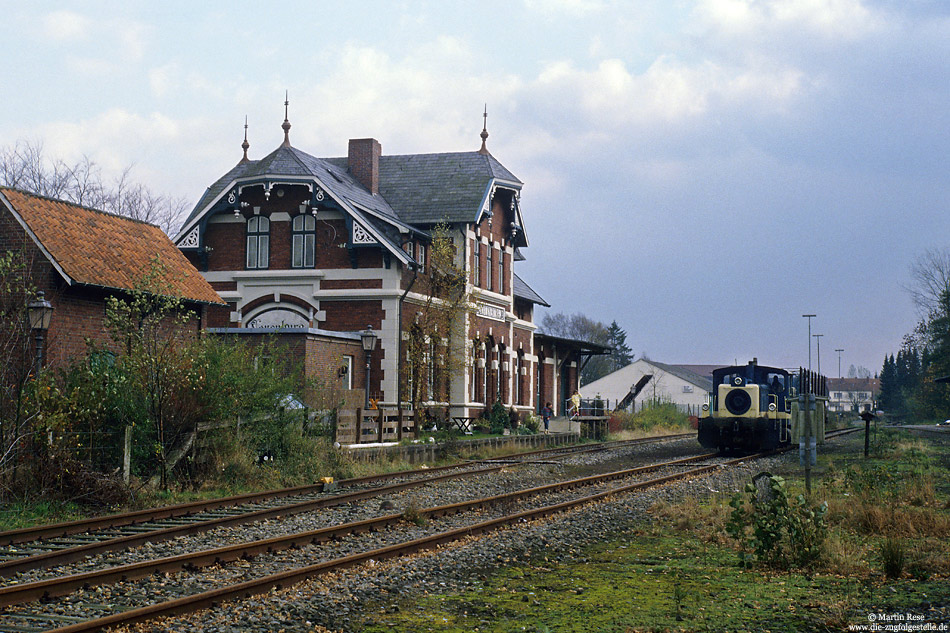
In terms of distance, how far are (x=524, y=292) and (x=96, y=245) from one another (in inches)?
965

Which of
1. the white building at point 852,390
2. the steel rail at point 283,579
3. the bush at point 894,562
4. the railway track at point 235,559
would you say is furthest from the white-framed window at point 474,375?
the white building at point 852,390

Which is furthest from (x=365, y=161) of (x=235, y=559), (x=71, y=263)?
(x=235, y=559)

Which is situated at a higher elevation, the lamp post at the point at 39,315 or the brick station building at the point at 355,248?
the brick station building at the point at 355,248

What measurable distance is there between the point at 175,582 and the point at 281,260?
24.3 m

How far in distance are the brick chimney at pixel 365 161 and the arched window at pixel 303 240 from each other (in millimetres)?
4101

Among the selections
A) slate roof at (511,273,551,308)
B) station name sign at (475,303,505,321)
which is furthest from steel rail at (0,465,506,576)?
slate roof at (511,273,551,308)

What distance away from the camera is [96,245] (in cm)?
2034

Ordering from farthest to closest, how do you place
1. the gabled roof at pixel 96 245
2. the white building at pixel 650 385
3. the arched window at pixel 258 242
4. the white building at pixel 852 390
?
the white building at pixel 852 390
the white building at pixel 650 385
the arched window at pixel 258 242
the gabled roof at pixel 96 245

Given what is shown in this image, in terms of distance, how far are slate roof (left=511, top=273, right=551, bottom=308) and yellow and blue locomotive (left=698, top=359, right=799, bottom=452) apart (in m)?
13.2

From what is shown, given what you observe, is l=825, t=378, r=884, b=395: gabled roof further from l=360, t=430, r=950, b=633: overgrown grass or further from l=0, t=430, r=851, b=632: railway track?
l=0, t=430, r=851, b=632: railway track

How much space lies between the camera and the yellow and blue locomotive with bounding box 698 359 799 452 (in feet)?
92.5

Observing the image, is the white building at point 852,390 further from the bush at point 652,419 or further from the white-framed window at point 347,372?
the white-framed window at point 347,372

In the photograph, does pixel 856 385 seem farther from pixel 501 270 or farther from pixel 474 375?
pixel 474 375

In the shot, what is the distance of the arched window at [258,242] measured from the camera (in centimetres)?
3275
